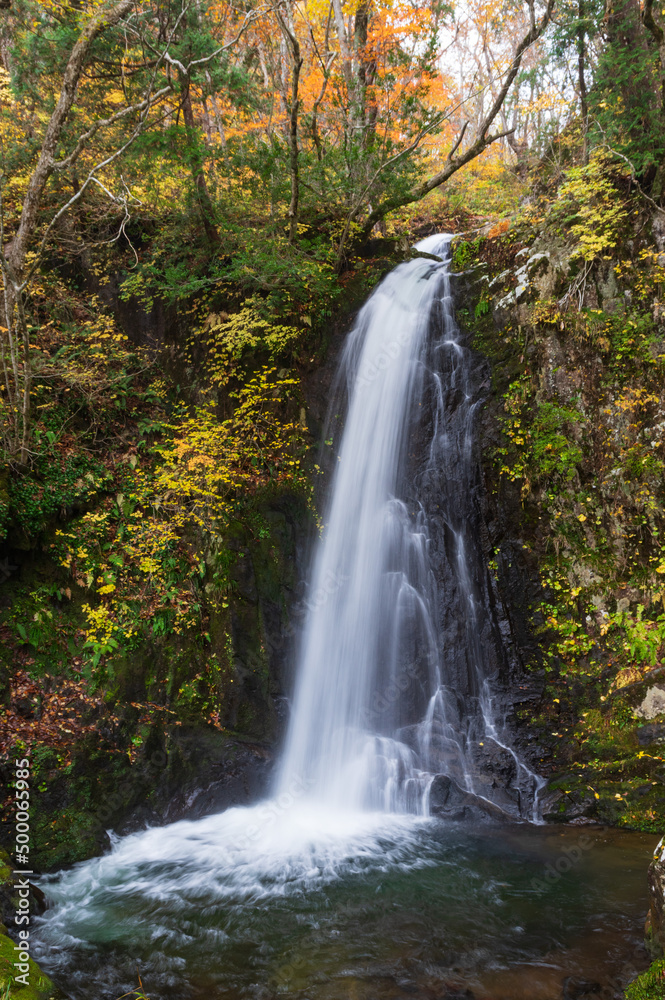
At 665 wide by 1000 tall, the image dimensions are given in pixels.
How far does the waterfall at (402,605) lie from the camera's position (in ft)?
20.7

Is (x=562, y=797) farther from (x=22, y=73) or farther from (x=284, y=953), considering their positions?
(x=22, y=73)

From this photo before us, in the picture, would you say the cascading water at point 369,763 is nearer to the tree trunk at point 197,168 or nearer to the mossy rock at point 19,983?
the mossy rock at point 19,983

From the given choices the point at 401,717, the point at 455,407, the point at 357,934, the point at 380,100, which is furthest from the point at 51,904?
the point at 380,100

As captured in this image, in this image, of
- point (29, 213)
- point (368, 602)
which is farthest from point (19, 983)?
point (29, 213)

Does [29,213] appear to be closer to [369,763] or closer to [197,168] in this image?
[197,168]

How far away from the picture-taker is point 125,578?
7102 mm

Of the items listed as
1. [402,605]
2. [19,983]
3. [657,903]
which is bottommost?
[19,983]

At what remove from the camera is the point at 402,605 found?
7289 millimetres

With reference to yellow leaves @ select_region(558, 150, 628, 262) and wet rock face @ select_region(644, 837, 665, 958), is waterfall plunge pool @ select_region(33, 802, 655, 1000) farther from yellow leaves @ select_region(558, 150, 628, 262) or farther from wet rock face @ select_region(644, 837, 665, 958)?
yellow leaves @ select_region(558, 150, 628, 262)

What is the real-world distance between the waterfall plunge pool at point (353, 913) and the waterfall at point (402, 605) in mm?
680

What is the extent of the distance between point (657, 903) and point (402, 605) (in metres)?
4.36

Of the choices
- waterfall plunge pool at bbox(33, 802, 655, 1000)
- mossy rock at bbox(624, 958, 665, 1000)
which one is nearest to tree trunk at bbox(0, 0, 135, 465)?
waterfall plunge pool at bbox(33, 802, 655, 1000)

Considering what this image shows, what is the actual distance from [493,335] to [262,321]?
12.8ft

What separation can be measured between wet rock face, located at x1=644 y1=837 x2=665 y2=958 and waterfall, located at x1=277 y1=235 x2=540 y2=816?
7.68 feet
